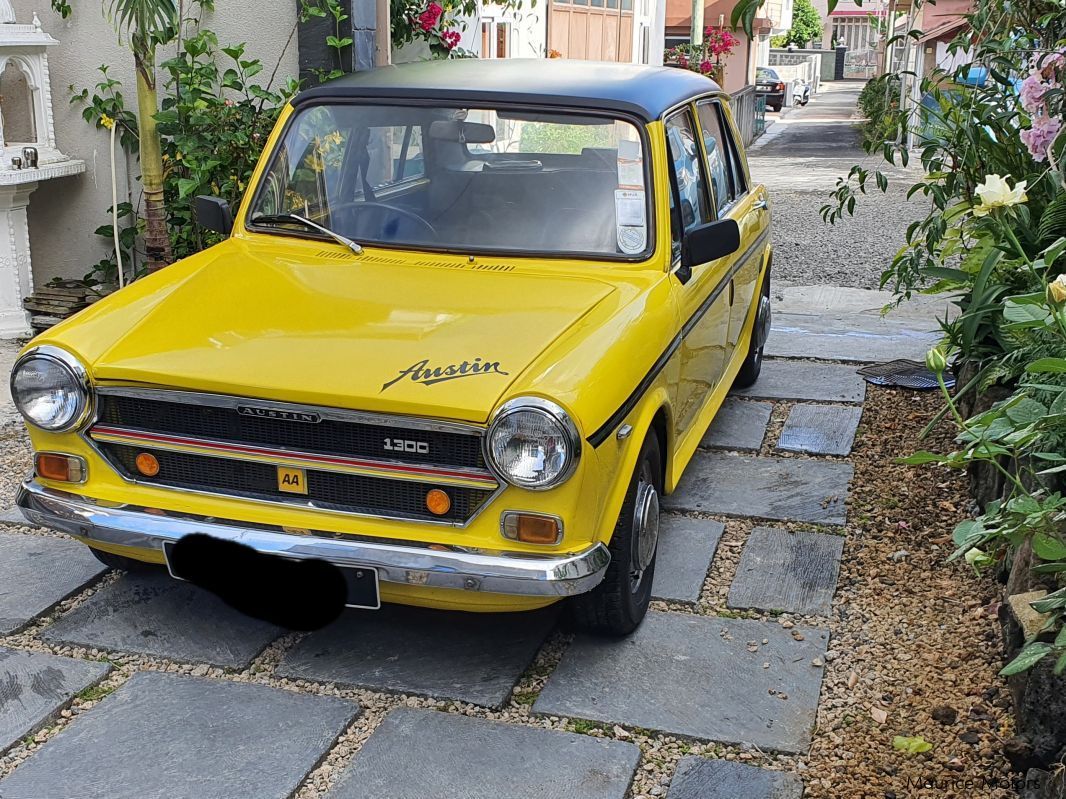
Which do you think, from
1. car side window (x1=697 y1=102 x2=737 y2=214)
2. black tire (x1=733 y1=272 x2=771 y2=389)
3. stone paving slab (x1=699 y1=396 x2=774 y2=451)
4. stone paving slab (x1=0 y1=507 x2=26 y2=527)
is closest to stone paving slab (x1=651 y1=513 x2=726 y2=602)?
stone paving slab (x1=699 y1=396 x2=774 y2=451)

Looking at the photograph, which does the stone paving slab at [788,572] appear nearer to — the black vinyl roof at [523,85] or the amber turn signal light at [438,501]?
the amber turn signal light at [438,501]

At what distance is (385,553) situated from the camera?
3201mm

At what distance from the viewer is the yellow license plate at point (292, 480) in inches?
131

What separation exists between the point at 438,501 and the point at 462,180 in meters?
1.52

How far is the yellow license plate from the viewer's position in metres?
3.34

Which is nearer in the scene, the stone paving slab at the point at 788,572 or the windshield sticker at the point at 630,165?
the stone paving slab at the point at 788,572

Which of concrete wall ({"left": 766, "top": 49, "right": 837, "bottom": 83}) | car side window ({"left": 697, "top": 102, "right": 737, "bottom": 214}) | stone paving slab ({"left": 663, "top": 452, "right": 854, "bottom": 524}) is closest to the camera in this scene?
stone paving slab ({"left": 663, "top": 452, "right": 854, "bottom": 524})

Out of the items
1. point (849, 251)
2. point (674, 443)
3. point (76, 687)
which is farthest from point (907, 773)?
point (849, 251)

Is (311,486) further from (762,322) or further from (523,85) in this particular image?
(762,322)

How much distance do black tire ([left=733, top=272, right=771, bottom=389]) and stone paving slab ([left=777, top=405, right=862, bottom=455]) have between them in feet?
1.15

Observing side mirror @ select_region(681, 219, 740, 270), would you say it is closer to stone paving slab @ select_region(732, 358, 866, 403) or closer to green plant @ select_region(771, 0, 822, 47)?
stone paving slab @ select_region(732, 358, 866, 403)

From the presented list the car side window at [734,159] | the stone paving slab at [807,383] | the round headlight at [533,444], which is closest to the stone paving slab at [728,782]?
the round headlight at [533,444]

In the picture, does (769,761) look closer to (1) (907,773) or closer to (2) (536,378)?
(1) (907,773)

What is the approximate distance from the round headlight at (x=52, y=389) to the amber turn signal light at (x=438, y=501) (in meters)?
1.07
